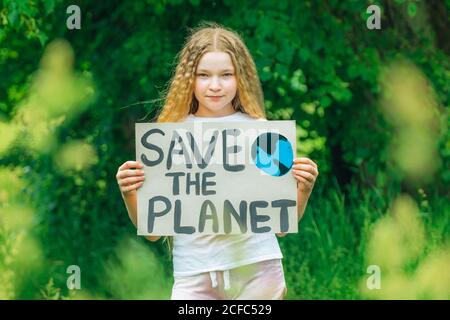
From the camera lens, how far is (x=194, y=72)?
3463 mm

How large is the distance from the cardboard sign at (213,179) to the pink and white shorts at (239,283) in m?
0.15

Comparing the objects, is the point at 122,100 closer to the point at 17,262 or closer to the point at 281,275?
the point at 17,262

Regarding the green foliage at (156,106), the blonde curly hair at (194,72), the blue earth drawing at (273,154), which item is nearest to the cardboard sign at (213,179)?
the blue earth drawing at (273,154)

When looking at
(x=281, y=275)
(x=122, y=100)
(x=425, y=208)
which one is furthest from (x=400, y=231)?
(x=281, y=275)

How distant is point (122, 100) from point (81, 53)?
0.36 metres

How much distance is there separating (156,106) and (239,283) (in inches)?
85.1

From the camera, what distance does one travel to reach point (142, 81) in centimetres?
540

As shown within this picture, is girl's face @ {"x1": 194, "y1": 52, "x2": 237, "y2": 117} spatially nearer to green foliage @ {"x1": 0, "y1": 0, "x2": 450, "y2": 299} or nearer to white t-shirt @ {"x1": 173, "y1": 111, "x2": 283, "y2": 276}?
white t-shirt @ {"x1": 173, "y1": 111, "x2": 283, "y2": 276}

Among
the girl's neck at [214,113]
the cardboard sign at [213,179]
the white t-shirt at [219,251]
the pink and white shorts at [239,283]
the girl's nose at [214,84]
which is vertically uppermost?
the girl's nose at [214,84]

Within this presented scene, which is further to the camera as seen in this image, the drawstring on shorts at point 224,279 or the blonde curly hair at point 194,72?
the blonde curly hair at point 194,72

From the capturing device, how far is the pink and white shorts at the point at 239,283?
3.33 m

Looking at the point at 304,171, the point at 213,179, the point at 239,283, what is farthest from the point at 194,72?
the point at 239,283

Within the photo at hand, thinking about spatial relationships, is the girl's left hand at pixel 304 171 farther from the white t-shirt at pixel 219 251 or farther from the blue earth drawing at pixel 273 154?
the white t-shirt at pixel 219 251

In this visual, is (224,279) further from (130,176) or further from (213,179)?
(130,176)
